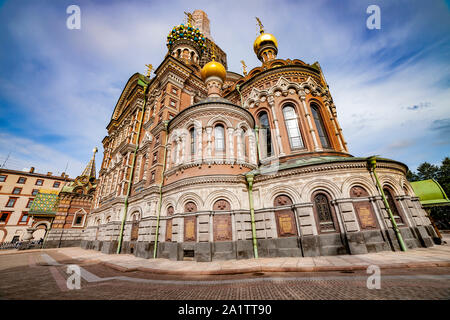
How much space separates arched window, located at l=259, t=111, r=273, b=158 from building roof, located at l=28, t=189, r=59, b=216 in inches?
1310

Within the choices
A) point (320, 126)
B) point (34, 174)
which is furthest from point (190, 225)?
point (34, 174)

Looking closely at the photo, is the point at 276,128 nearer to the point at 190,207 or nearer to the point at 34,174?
the point at 190,207

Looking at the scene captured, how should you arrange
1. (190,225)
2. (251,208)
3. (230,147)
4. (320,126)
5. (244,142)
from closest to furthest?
(190,225) < (251,208) < (230,147) < (244,142) < (320,126)

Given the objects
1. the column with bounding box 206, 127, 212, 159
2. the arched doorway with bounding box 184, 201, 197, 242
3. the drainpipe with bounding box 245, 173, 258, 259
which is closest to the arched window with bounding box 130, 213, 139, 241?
the arched doorway with bounding box 184, 201, 197, 242

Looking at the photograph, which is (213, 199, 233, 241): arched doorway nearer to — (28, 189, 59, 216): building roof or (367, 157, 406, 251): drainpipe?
(367, 157, 406, 251): drainpipe

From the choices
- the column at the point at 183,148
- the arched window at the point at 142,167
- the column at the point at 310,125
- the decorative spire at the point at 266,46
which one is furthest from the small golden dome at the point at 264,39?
the arched window at the point at 142,167

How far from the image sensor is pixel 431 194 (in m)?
12.6

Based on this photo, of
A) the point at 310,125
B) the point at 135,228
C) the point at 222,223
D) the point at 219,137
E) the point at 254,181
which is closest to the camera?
the point at 222,223

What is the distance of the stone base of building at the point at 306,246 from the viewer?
842cm

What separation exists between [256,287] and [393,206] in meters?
9.53

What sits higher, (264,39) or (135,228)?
(264,39)

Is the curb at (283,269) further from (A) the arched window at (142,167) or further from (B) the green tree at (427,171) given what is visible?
(B) the green tree at (427,171)
